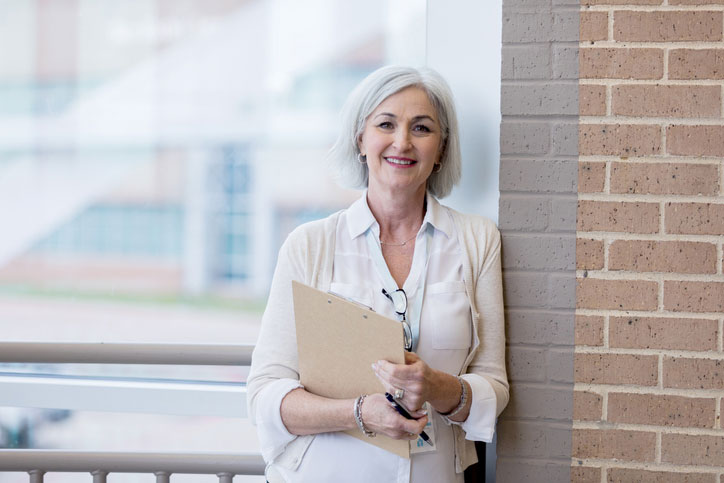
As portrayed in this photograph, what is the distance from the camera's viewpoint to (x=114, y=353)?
201 cm

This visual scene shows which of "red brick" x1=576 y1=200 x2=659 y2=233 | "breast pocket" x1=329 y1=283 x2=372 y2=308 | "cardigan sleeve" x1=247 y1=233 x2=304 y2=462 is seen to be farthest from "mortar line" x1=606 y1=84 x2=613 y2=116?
"cardigan sleeve" x1=247 y1=233 x2=304 y2=462

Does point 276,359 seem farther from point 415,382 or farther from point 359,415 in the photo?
point 415,382

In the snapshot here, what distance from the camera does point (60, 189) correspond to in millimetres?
2848

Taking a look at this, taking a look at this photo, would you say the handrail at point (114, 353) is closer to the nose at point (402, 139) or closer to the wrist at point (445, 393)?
the wrist at point (445, 393)

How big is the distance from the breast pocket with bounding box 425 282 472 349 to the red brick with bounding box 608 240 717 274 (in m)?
0.40

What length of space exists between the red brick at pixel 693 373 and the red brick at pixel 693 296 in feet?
0.44

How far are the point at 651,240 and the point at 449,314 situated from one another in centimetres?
56

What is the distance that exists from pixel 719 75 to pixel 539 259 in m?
0.65

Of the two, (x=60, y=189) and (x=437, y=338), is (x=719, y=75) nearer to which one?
(x=437, y=338)

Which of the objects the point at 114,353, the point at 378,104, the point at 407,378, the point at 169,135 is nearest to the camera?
the point at 407,378

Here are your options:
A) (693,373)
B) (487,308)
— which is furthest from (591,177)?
(693,373)

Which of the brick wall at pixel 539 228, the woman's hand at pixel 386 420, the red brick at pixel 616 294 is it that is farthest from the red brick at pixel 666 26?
the woman's hand at pixel 386 420

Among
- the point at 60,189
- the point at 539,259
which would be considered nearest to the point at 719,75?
the point at 539,259

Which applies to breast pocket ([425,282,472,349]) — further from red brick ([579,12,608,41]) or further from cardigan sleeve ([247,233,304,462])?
red brick ([579,12,608,41])
